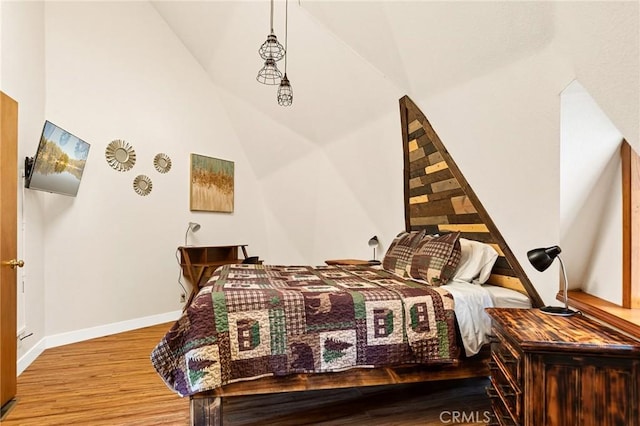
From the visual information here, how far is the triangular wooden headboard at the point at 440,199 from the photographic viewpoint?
2461 mm

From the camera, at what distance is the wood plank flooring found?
2.07 meters

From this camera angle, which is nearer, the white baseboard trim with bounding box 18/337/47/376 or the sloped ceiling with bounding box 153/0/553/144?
the sloped ceiling with bounding box 153/0/553/144

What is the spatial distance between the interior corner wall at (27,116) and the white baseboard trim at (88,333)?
59 millimetres

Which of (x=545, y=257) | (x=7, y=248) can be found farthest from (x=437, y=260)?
(x=7, y=248)

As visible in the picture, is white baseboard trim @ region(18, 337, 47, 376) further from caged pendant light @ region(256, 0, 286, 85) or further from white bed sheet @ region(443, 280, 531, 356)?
white bed sheet @ region(443, 280, 531, 356)

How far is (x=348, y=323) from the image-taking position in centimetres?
198

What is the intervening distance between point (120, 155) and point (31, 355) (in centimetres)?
203

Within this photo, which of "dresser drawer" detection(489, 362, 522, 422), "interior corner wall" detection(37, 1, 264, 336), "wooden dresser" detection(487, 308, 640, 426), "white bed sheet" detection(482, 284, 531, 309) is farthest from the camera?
"interior corner wall" detection(37, 1, 264, 336)

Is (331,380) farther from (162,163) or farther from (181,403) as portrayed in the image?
(162,163)

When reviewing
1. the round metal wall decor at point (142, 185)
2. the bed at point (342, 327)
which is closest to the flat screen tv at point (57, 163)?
the round metal wall decor at point (142, 185)

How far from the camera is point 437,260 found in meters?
2.50

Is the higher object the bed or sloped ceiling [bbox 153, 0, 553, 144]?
sloped ceiling [bbox 153, 0, 553, 144]

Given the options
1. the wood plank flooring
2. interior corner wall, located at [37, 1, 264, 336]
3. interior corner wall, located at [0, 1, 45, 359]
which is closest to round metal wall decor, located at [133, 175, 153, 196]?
interior corner wall, located at [37, 1, 264, 336]

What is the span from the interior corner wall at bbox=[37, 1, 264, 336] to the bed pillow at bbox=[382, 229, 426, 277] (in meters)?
2.60
